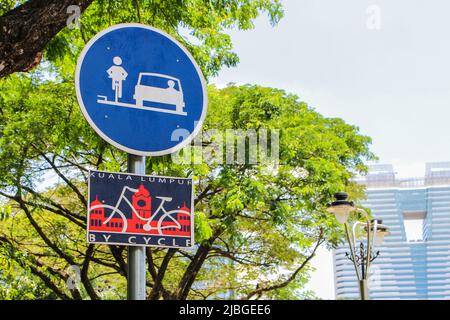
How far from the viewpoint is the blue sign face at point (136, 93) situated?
1.77m

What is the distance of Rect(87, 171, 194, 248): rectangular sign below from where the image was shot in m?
1.61

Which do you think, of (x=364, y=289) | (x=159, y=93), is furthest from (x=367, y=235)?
(x=159, y=93)

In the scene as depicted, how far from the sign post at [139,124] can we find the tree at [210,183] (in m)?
6.42

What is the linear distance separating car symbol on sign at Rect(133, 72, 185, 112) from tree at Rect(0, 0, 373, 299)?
21.1ft

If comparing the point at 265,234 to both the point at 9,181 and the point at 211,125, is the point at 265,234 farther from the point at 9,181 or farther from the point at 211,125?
the point at 9,181

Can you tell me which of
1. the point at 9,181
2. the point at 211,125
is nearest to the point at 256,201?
the point at 211,125

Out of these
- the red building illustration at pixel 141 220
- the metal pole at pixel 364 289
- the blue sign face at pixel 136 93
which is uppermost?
the blue sign face at pixel 136 93

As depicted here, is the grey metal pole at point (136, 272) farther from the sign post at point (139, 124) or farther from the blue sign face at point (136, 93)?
the blue sign face at point (136, 93)

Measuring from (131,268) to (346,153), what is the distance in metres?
12.1

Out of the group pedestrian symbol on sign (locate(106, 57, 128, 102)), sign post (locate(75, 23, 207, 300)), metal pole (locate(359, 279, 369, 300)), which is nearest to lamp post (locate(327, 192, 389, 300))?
metal pole (locate(359, 279, 369, 300))

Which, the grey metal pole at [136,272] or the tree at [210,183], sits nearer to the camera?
the grey metal pole at [136,272]

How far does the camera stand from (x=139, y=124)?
179 centimetres

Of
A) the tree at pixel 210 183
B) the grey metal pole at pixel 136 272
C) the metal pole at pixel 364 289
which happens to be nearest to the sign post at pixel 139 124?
the grey metal pole at pixel 136 272

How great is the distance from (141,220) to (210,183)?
1032 centimetres
